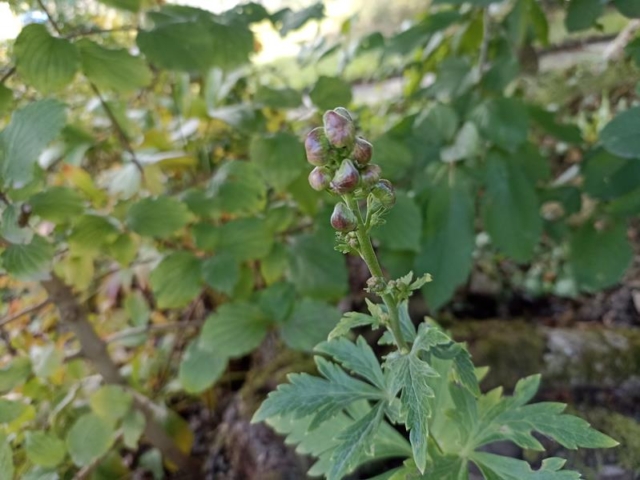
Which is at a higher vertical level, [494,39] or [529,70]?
[494,39]

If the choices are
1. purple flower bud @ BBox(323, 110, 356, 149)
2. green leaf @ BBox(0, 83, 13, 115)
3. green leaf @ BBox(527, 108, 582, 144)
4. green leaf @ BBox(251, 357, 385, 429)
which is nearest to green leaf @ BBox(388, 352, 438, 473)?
green leaf @ BBox(251, 357, 385, 429)

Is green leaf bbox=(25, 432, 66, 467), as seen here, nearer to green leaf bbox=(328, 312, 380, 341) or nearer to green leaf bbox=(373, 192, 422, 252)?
green leaf bbox=(328, 312, 380, 341)

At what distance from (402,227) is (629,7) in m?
0.61

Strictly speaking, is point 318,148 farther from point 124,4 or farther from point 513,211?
point 513,211

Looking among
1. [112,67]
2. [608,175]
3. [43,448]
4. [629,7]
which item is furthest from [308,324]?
[629,7]

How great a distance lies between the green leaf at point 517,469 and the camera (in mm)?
618

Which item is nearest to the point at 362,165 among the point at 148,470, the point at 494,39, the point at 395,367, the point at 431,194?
the point at 395,367

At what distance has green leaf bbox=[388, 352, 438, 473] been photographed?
0.55m

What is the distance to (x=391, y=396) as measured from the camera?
23.1 inches

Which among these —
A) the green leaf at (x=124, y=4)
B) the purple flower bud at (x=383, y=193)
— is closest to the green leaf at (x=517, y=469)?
the purple flower bud at (x=383, y=193)

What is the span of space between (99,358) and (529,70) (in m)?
1.87

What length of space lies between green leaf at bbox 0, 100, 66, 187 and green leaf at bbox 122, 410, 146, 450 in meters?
0.56

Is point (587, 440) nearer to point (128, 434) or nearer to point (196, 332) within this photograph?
point (128, 434)

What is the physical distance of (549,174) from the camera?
139cm
